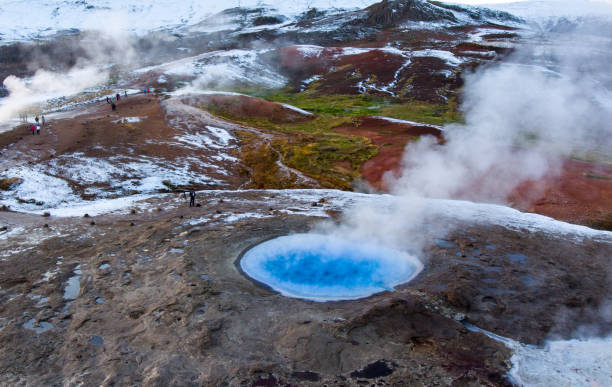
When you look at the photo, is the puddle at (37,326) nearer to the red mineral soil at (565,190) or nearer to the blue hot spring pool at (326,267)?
the blue hot spring pool at (326,267)

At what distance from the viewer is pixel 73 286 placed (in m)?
7.20

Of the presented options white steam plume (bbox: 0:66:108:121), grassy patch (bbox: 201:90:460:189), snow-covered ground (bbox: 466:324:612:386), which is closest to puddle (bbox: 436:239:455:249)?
snow-covered ground (bbox: 466:324:612:386)

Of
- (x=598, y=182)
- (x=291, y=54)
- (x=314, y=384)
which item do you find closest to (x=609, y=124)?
(x=598, y=182)

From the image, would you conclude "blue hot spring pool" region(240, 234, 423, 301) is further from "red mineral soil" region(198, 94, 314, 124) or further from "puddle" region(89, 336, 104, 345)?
"red mineral soil" region(198, 94, 314, 124)

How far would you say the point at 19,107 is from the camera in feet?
97.6

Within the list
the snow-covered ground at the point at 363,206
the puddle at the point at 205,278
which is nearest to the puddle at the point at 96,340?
the puddle at the point at 205,278

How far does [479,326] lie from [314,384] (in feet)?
9.93

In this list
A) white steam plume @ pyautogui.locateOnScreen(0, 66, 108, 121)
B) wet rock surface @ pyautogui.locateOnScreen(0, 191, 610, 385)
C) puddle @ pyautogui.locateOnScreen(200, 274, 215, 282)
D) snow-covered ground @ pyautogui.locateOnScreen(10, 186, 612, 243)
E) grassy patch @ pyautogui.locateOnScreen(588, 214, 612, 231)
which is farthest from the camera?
white steam plume @ pyautogui.locateOnScreen(0, 66, 108, 121)

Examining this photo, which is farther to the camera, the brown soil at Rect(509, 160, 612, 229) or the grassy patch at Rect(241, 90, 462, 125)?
the grassy patch at Rect(241, 90, 462, 125)

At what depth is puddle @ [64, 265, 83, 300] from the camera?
682cm

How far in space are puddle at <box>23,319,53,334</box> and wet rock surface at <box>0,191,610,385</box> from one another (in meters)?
0.02

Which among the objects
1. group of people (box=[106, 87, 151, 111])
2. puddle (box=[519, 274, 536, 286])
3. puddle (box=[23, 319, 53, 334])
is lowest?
puddle (box=[519, 274, 536, 286])

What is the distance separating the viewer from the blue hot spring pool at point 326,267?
7086mm

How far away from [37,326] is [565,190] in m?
15.4
